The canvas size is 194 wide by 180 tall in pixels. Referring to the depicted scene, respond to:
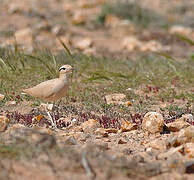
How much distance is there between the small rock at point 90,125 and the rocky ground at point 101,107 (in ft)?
0.04

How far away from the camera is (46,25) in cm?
1234

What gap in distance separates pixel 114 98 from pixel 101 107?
1.58 feet

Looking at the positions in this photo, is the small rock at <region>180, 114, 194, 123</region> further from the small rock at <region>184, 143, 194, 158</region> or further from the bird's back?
the bird's back

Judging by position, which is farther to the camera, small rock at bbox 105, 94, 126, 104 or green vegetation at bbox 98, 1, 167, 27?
green vegetation at bbox 98, 1, 167, 27

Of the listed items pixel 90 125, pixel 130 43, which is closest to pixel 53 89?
pixel 90 125

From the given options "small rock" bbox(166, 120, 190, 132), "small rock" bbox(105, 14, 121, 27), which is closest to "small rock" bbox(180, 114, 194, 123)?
"small rock" bbox(166, 120, 190, 132)

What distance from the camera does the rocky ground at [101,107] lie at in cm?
330

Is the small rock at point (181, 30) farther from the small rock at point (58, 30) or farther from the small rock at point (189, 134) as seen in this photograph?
the small rock at point (189, 134)

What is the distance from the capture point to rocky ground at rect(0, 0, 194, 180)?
3.30 metres

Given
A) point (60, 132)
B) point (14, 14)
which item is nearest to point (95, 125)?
point (60, 132)

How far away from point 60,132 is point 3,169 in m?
1.65

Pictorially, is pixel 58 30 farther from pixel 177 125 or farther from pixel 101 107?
pixel 177 125

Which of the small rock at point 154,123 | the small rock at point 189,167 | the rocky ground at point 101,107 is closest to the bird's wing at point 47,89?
the rocky ground at point 101,107

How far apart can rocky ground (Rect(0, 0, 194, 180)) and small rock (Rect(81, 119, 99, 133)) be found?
11mm
